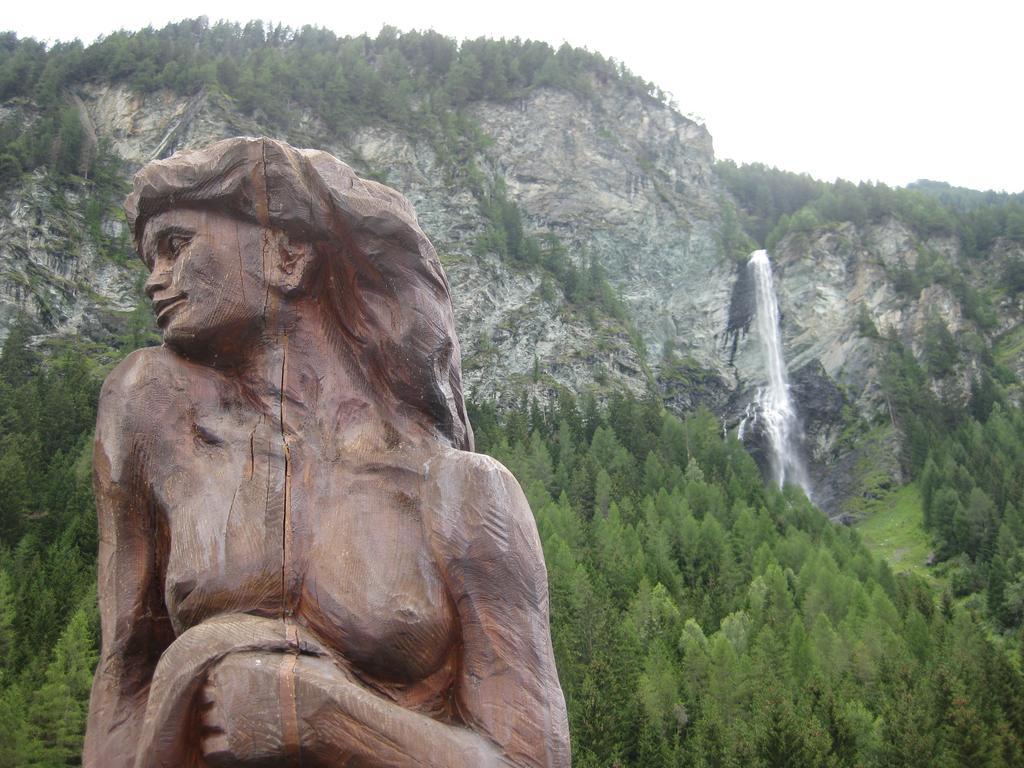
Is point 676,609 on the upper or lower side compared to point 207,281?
lower

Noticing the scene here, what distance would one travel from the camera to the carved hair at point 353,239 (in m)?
3.70

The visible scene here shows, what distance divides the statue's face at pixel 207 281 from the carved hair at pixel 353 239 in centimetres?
8

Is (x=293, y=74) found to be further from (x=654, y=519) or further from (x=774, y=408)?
(x=654, y=519)

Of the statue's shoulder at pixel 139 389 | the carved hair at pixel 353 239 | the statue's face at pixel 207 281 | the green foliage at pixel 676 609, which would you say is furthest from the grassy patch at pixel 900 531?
the statue's shoulder at pixel 139 389

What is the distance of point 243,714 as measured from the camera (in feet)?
9.29

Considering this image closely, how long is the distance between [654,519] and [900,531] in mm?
20801

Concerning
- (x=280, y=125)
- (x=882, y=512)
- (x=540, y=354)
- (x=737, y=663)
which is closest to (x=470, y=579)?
(x=737, y=663)

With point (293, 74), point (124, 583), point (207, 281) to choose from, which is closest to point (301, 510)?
point (124, 583)

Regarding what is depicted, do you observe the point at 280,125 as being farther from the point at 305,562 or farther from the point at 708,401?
the point at 305,562

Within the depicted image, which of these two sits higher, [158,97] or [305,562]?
[158,97]

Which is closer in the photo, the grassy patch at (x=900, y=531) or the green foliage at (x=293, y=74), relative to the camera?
the grassy patch at (x=900, y=531)

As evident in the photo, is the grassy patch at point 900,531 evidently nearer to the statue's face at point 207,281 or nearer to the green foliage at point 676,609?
the green foliage at point 676,609

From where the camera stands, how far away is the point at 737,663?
31500mm

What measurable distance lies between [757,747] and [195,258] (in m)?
23.1
